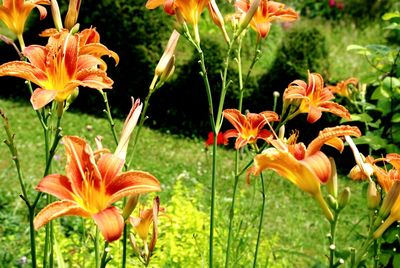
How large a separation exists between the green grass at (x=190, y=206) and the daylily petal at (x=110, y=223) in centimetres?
144

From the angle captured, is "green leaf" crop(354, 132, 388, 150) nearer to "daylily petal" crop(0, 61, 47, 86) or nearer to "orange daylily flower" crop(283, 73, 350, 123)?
"orange daylily flower" crop(283, 73, 350, 123)

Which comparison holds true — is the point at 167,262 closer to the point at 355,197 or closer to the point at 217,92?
the point at 355,197

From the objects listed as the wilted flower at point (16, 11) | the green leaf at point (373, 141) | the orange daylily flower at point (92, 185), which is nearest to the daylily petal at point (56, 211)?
the orange daylily flower at point (92, 185)

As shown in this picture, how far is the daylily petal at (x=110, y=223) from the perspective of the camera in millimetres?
987

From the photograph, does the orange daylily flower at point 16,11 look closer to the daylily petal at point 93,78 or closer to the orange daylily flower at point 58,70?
the orange daylily flower at point 58,70

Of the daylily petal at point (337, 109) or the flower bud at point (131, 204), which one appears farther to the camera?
the daylily petal at point (337, 109)

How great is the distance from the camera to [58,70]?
1250mm

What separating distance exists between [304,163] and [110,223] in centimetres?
34

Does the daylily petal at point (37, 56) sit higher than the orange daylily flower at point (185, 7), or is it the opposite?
the orange daylily flower at point (185, 7)

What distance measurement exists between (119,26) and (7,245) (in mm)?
4262

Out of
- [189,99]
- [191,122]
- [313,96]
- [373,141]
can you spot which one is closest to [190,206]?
[373,141]

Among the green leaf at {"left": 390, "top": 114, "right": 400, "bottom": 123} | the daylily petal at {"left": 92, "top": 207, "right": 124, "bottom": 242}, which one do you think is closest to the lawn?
the green leaf at {"left": 390, "top": 114, "right": 400, "bottom": 123}

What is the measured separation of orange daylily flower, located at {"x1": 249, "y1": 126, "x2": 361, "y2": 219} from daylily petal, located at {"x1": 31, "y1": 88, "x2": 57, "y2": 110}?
1.28ft

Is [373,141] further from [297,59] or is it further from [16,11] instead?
[297,59]
